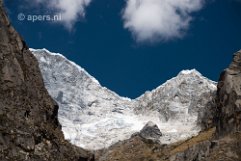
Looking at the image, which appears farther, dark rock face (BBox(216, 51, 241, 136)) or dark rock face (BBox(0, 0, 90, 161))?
dark rock face (BBox(216, 51, 241, 136))

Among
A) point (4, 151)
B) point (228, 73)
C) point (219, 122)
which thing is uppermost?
point (228, 73)

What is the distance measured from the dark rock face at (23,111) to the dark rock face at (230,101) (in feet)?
143

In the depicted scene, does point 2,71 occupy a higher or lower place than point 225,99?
lower

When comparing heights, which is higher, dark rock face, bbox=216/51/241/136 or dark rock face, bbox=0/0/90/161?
dark rock face, bbox=216/51/241/136

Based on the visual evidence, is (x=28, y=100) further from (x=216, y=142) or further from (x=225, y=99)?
(x=225, y=99)

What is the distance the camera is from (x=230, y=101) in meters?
80.7

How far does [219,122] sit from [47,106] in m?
49.0

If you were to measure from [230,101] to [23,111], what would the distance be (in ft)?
184

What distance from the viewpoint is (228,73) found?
84.2 m

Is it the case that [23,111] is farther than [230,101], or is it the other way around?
[230,101]

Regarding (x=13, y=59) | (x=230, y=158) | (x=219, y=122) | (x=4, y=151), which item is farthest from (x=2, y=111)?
(x=219, y=122)

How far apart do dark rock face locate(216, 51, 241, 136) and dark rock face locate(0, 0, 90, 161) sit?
4347cm

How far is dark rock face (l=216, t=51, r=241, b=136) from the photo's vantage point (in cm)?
7462

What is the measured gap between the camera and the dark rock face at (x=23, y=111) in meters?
26.7
